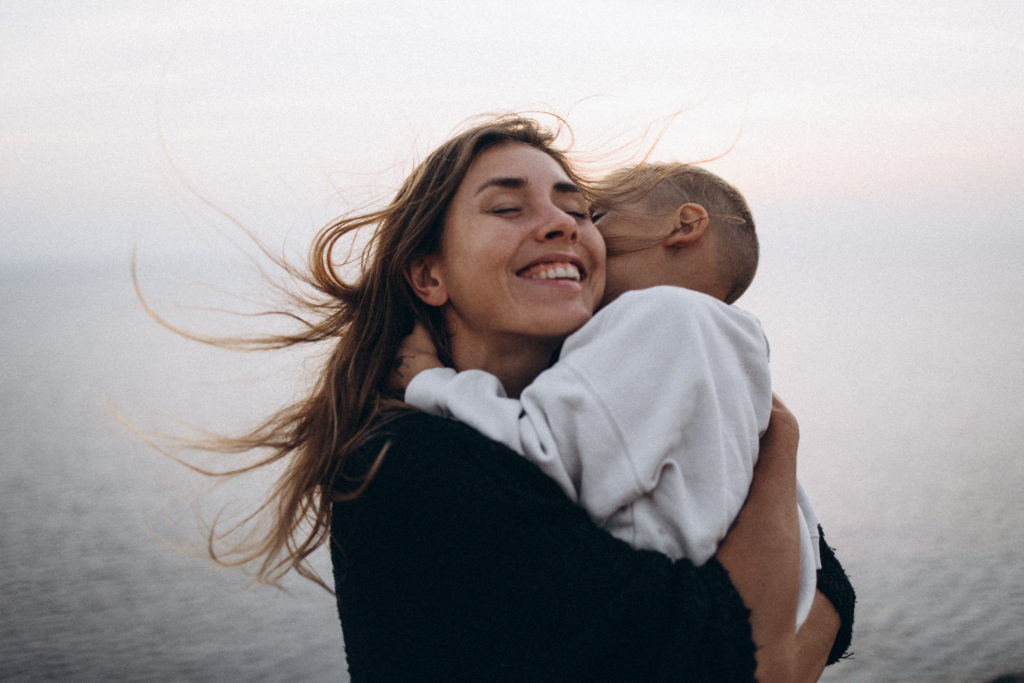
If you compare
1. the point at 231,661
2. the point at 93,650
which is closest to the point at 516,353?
the point at 231,661

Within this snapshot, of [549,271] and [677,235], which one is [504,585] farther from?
[677,235]

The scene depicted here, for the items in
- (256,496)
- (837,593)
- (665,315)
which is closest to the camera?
(665,315)

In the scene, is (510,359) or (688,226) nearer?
(510,359)

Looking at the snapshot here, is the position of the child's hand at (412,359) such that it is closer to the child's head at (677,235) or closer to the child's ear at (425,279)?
the child's ear at (425,279)

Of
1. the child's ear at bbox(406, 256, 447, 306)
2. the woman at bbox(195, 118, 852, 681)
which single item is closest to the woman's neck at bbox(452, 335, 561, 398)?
the woman at bbox(195, 118, 852, 681)

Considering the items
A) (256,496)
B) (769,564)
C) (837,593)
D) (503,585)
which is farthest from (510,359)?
(256,496)

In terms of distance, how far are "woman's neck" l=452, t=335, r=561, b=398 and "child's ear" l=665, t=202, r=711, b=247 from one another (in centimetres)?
57

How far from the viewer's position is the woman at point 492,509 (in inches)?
57.2

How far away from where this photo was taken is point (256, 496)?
11.1 m

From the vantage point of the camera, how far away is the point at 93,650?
7422 millimetres

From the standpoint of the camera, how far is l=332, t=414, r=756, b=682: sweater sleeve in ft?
4.71

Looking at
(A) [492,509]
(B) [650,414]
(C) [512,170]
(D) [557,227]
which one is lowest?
(A) [492,509]

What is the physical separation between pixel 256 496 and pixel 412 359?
9.86 metres

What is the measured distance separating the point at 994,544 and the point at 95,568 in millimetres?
10759
